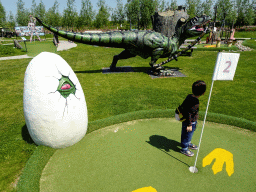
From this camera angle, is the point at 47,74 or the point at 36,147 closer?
the point at 47,74

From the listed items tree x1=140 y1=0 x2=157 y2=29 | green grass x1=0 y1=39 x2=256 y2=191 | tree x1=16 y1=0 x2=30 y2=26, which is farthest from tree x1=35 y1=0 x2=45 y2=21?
green grass x1=0 y1=39 x2=256 y2=191

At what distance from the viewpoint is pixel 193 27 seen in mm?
7695

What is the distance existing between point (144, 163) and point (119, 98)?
3116mm

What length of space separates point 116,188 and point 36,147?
1.84m

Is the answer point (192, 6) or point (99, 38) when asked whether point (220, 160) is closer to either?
point (99, 38)

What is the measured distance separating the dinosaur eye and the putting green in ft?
3.59

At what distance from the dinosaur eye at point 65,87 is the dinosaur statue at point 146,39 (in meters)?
4.11

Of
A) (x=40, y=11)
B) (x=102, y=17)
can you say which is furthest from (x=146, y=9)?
(x=40, y=11)

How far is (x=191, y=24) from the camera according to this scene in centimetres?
767

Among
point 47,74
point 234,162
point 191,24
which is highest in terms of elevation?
point 191,24

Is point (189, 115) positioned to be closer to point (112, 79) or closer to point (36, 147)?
point (36, 147)

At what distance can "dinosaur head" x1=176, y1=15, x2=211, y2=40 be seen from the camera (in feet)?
24.8

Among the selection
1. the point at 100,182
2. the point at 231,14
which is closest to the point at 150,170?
the point at 100,182

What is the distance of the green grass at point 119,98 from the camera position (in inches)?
134
